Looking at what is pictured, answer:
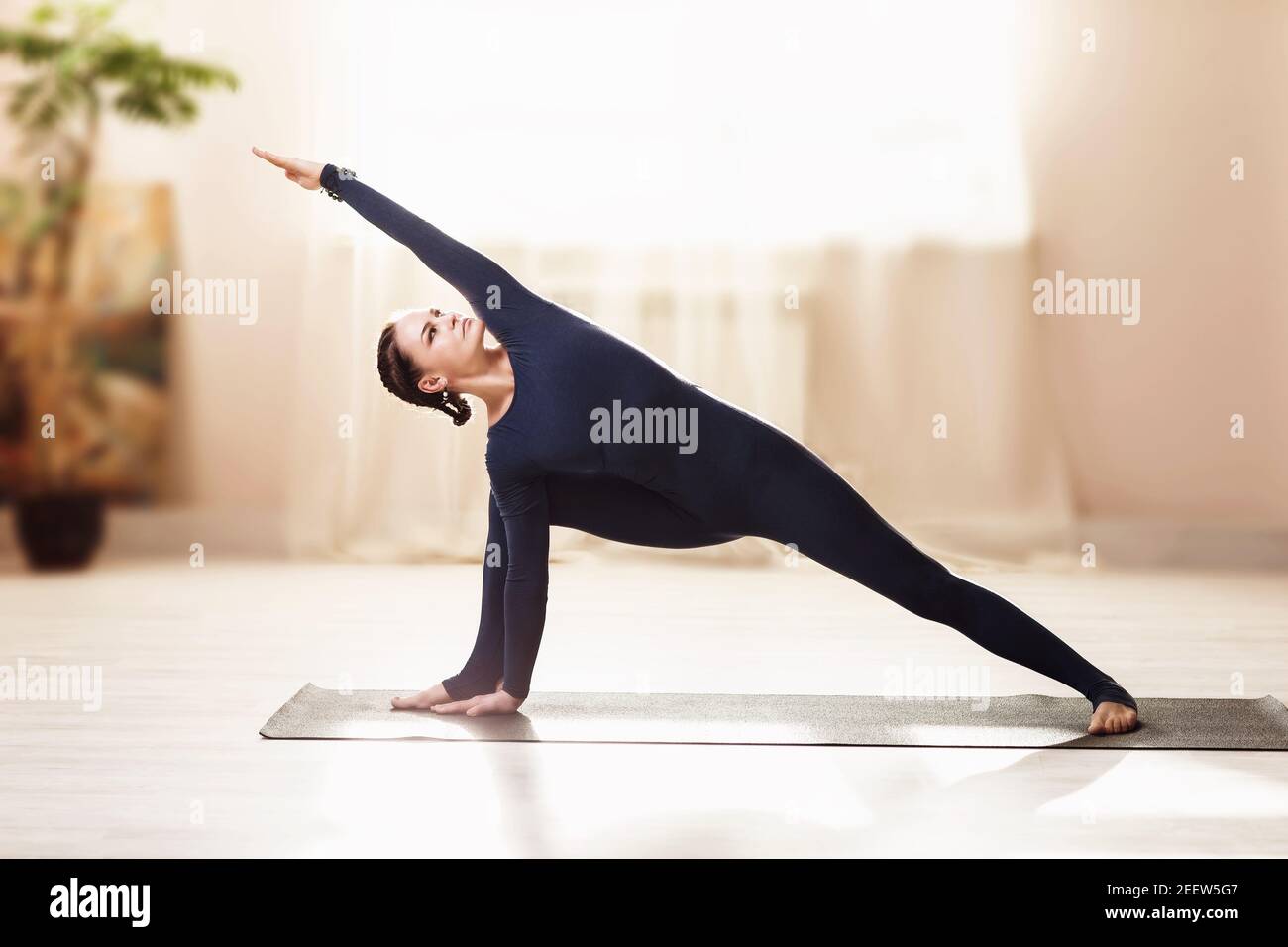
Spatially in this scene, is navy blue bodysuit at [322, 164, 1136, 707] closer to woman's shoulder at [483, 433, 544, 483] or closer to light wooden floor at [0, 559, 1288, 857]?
woman's shoulder at [483, 433, 544, 483]

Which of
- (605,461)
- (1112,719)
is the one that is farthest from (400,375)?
(1112,719)

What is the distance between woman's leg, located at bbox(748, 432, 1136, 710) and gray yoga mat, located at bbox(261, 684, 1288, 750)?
0.52 feet

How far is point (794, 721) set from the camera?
7.98ft

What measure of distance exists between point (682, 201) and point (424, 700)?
2.65m

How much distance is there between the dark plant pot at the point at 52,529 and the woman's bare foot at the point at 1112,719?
3.40 meters

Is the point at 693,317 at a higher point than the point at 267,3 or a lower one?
lower

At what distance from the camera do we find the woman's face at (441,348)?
92.7 inches

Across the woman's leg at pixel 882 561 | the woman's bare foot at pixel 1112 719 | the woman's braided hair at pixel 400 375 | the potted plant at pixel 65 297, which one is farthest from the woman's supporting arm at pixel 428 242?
the potted plant at pixel 65 297

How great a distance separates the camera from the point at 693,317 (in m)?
4.72

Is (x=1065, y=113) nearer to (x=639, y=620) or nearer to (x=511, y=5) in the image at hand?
(x=511, y=5)

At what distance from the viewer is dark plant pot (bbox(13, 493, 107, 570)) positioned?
4441 mm

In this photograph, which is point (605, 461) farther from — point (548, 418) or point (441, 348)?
point (441, 348)

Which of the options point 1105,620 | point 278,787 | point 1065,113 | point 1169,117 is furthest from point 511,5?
point 278,787

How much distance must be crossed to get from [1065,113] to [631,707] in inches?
127
